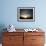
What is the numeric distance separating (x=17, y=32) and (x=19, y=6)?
101 centimetres

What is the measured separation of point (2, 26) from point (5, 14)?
430 mm

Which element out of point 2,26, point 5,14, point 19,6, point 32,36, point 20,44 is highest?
point 19,6

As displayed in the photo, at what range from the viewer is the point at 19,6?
4.32 meters

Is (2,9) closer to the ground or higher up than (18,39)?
higher up

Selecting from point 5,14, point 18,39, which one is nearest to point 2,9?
point 5,14

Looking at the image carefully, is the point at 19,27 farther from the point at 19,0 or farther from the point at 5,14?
the point at 19,0

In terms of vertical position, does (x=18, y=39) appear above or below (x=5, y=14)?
below

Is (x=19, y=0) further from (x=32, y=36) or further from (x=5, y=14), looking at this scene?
(x=32, y=36)

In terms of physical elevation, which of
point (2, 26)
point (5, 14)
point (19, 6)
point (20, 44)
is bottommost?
point (20, 44)

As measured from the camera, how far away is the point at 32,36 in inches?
149

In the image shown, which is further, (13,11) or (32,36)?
(13,11)

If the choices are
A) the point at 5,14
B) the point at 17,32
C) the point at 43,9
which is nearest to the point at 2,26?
the point at 5,14

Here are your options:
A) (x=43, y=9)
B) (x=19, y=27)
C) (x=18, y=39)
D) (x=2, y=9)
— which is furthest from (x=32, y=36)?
(x=2, y=9)

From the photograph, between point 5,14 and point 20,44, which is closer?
point 20,44
